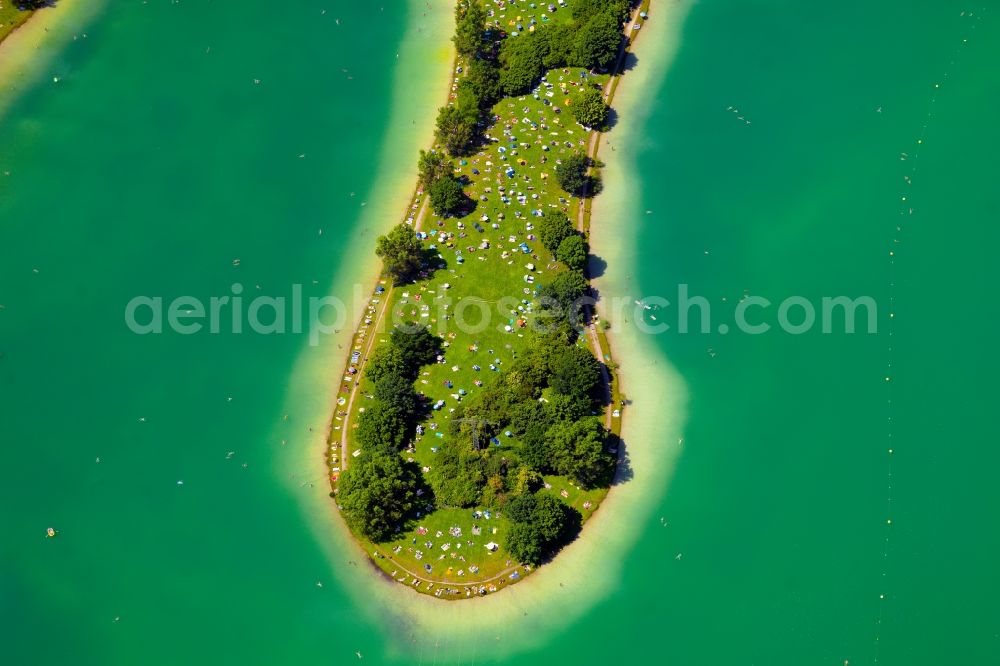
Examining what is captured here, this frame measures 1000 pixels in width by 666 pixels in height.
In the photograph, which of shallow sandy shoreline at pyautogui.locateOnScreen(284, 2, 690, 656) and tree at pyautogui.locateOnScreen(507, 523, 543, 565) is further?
shallow sandy shoreline at pyautogui.locateOnScreen(284, 2, 690, 656)

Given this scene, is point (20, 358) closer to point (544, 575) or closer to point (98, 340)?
point (98, 340)

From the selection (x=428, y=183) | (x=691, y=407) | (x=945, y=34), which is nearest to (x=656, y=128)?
(x=428, y=183)

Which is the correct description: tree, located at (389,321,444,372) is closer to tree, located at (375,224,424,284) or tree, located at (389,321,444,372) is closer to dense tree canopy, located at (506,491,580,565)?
tree, located at (375,224,424,284)

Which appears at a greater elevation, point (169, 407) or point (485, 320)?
point (485, 320)

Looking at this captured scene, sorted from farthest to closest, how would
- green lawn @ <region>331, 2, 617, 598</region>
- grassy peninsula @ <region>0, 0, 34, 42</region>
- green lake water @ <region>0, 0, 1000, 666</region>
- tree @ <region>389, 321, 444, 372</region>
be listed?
grassy peninsula @ <region>0, 0, 34, 42</region>, tree @ <region>389, 321, 444, 372</region>, green lawn @ <region>331, 2, 617, 598</region>, green lake water @ <region>0, 0, 1000, 666</region>

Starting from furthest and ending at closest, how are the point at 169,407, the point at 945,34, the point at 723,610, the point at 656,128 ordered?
the point at 945,34
the point at 656,128
the point at 169,407
the point at 723,610

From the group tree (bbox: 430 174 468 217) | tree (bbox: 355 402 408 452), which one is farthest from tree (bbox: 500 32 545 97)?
tree (bbox: 355 402 408 452)

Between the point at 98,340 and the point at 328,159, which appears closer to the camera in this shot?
the point at 98,340
